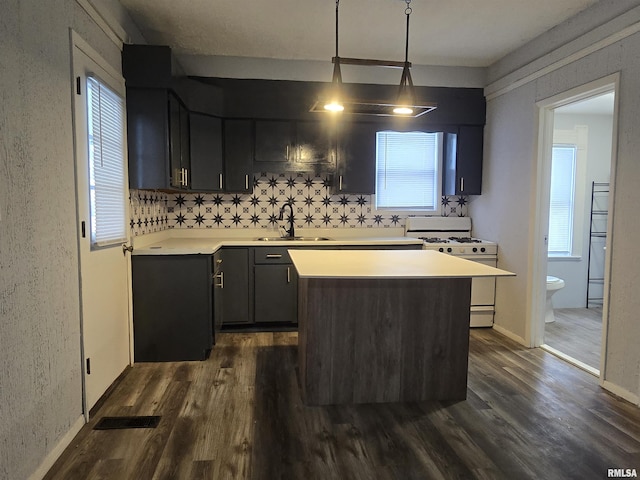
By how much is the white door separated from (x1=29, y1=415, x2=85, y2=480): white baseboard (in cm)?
12

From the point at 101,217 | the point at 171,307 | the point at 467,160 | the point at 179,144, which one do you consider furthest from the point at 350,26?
the point at 171,307

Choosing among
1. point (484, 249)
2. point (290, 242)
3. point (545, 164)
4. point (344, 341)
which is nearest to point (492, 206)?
point (484, 249)

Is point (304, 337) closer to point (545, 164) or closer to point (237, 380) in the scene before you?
point (237, 380)

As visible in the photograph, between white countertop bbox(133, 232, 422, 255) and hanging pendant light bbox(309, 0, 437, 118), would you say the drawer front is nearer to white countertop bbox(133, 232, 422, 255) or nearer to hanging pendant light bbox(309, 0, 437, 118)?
white countertop bbox(133, 232, 422, 255)

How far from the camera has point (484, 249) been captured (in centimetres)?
443

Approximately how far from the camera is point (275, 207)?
15.6ft

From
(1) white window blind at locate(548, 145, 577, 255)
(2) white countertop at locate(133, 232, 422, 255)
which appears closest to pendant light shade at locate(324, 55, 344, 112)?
(2) white countertop at locate(133, 232, 422, 255)

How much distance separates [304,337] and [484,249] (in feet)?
7.91

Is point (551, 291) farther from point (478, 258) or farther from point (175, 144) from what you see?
point (175, 144)

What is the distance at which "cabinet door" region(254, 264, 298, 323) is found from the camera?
425cm

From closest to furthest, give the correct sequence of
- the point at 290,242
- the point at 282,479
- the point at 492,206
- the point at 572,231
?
the point at 282,479, the point at 290,242, the point at 492,206, the point at 572,231

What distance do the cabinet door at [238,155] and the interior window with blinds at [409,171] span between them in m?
1.38

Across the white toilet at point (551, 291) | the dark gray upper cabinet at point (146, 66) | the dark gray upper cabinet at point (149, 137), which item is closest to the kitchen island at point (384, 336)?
the dark gray upper cabinet at point (149, 137)

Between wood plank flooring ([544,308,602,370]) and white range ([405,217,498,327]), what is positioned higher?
white range ([405,217,498,327])
